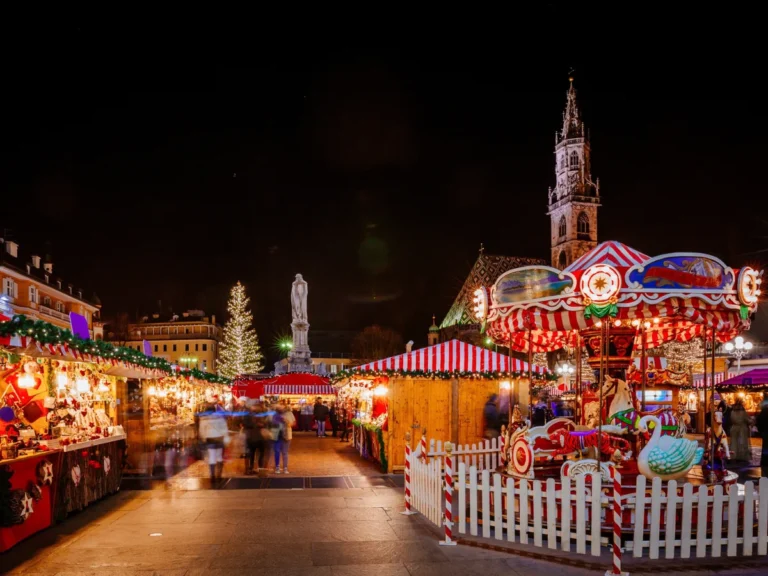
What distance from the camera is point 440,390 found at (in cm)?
1538

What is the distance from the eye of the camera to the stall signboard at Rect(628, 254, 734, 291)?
8.79 meters

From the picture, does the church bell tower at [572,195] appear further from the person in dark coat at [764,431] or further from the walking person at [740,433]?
the person in dark coat at [764,431]

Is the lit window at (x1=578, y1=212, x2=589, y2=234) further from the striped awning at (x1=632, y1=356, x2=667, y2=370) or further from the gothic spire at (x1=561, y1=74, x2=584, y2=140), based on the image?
the striped awning at (x1=632, y1=356, x2=667, y2=370)

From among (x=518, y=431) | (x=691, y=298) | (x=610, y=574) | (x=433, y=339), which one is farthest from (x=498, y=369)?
(x=433, y=339)

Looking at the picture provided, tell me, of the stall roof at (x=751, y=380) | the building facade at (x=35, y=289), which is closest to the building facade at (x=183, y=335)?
the building facade at (x=35, y=289)

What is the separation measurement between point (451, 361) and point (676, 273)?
696 cm

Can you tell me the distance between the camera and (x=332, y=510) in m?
10.3

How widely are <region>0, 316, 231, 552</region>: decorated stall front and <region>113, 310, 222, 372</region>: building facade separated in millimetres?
83759

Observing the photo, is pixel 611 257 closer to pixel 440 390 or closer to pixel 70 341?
pixel 440 390

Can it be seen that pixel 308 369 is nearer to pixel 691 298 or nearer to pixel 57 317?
pixel 57 317

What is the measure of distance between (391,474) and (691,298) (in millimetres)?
7950

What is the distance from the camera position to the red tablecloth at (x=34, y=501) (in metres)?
7.86

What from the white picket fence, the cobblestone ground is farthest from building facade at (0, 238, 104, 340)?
the white picket fence

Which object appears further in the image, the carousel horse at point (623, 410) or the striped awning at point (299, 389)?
the striped awning at point (299, 389)
